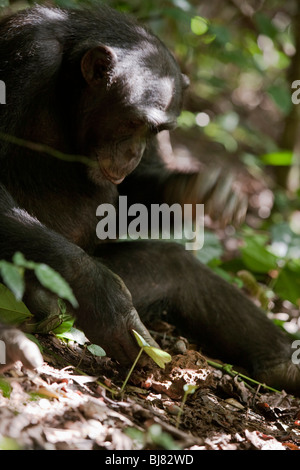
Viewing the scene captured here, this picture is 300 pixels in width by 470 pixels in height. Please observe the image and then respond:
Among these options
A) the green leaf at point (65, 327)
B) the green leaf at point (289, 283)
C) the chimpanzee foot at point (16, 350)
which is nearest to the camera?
the chimpanzee foot at point (16, 350)

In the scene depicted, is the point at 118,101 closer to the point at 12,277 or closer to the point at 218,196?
the point at 218,196

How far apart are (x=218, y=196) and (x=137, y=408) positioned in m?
1.50

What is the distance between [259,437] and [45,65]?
2.33m

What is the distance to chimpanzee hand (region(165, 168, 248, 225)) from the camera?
3657mm

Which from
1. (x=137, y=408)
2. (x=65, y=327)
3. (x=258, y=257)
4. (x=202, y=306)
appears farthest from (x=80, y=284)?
(x=258, y=257)

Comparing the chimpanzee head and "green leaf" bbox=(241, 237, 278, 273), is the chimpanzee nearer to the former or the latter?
the chimpanzee head

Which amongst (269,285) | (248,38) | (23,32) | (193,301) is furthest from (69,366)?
(248,38)

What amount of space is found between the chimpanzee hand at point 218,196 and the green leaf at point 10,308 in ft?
4.53

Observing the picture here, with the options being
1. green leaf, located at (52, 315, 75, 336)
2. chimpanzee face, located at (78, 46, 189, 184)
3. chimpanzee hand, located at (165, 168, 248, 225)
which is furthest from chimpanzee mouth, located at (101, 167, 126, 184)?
green leaf, located at (52, 315, 75, 336)

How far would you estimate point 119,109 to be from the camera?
3.56 m

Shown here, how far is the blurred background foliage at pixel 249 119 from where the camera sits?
519 cm

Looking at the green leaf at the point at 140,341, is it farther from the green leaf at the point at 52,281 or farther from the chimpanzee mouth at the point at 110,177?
the chimpanzee mouth at the point at 110,177
